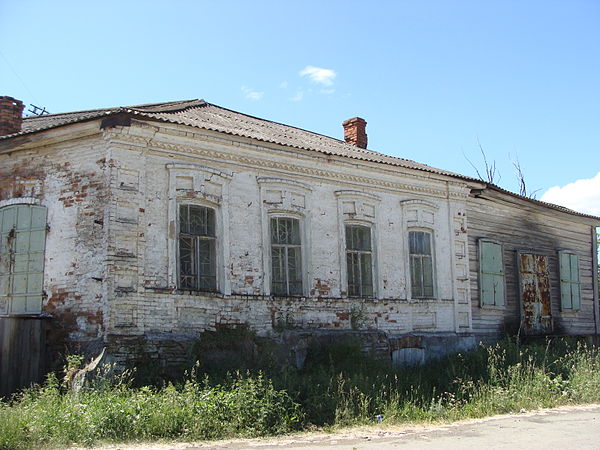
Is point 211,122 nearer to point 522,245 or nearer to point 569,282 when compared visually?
point 522,245

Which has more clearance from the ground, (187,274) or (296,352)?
(187,274)

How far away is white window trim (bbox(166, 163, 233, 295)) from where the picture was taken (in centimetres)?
1090

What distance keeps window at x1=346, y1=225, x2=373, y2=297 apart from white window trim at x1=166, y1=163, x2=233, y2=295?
9.85 ft

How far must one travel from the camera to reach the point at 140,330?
1023cm

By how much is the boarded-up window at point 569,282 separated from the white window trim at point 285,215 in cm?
860

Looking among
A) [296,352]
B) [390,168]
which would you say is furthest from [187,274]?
[390,168]

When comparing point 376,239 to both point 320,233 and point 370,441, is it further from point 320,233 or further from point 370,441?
point 370,441

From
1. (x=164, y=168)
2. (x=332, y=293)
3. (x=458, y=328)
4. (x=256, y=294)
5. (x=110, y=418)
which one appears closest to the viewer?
(x=110, y=418)

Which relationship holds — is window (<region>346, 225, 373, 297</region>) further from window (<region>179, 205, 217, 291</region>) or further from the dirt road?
the dirt road

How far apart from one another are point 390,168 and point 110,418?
838cm

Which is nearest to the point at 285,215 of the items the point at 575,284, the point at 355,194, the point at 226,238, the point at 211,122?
the point at 226,238

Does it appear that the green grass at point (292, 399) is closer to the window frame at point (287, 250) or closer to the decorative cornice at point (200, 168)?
the window frame at point (287, 250)

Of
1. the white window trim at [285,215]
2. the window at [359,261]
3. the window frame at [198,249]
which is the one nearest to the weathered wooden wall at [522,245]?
the window at [359,261]

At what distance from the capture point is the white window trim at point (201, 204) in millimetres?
10898
